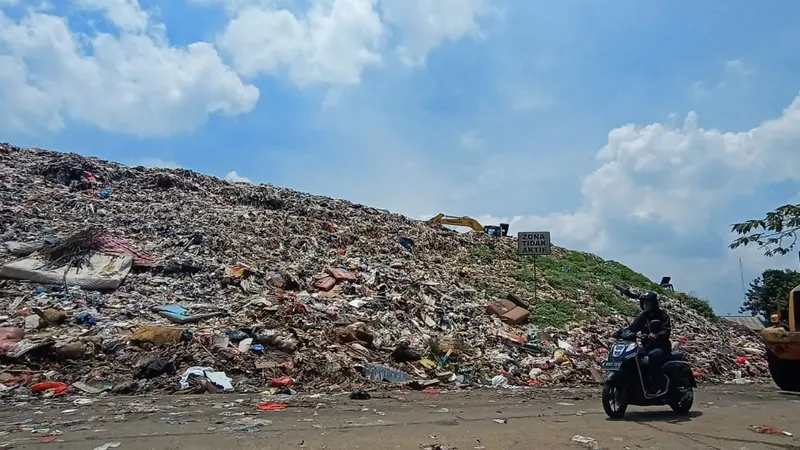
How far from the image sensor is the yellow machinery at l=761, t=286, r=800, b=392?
962 cm

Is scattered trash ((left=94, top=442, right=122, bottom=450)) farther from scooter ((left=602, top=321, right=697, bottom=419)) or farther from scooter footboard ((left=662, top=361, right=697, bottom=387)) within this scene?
scooter footboard ((left=662, top=361, right=697, bottom=387))

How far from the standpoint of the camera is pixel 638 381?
6.73 metres

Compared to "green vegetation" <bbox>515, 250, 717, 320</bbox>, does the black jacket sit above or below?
below

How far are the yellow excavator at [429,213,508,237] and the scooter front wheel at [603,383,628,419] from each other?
17592mm

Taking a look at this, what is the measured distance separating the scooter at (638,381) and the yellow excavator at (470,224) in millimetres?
17081

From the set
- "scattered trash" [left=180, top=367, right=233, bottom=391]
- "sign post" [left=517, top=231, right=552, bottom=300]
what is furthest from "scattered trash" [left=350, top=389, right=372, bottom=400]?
"sign post" [left=517, top=231, right=552, bottom=300]

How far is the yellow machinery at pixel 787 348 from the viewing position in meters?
9.62

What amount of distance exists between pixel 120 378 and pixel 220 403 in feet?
6.85

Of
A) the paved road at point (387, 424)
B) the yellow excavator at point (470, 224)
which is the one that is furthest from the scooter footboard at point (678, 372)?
the yellow excavator at point (470, 224)

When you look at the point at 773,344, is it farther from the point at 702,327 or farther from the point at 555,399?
the point at 702,327

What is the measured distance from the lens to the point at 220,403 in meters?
7.45

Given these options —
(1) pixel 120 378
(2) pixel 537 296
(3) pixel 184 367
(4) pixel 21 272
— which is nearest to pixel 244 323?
(3) pixel 184 367

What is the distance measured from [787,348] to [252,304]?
9650 millimetres

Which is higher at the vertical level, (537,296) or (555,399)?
(537,296)
